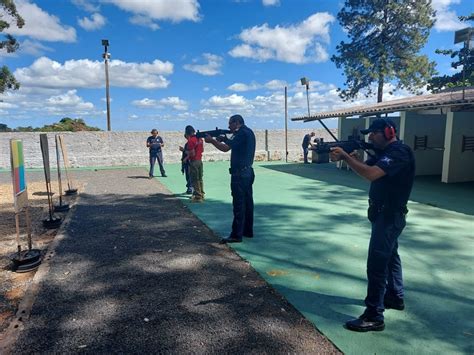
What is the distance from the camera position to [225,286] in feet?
12.4

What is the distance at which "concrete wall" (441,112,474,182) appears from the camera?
1065 centimetres

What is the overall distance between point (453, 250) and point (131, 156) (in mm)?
16626

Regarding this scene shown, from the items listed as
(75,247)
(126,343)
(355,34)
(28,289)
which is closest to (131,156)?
(75,247)

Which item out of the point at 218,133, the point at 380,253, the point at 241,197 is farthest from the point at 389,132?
the point at 218,133

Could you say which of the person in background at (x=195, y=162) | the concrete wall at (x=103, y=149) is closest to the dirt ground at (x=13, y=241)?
the person in background at (x=195, y=162)

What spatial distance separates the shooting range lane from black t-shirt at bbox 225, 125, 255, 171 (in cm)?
120

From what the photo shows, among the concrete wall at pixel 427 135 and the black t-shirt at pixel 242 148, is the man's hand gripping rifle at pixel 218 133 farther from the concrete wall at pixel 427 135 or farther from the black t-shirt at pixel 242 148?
the concrete wall at pixel 427 135

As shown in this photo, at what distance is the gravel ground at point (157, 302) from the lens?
2750 mm

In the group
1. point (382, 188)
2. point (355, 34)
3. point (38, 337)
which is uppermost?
point (355, 34)

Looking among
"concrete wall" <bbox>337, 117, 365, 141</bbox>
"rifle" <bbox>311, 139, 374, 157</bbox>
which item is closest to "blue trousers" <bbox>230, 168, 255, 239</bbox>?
"rifle" <bbox>311, 139, 374, 157</bbox>

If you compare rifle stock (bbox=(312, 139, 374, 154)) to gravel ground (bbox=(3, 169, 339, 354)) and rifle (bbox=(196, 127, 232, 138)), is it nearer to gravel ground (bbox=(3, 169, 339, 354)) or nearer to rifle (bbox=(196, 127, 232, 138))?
gravel ground (bbox=(3, 169, 339, 354))

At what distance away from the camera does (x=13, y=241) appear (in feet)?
18.3

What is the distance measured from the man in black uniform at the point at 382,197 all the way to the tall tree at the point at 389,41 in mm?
25169

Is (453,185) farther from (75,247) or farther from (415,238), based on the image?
(75,247)
